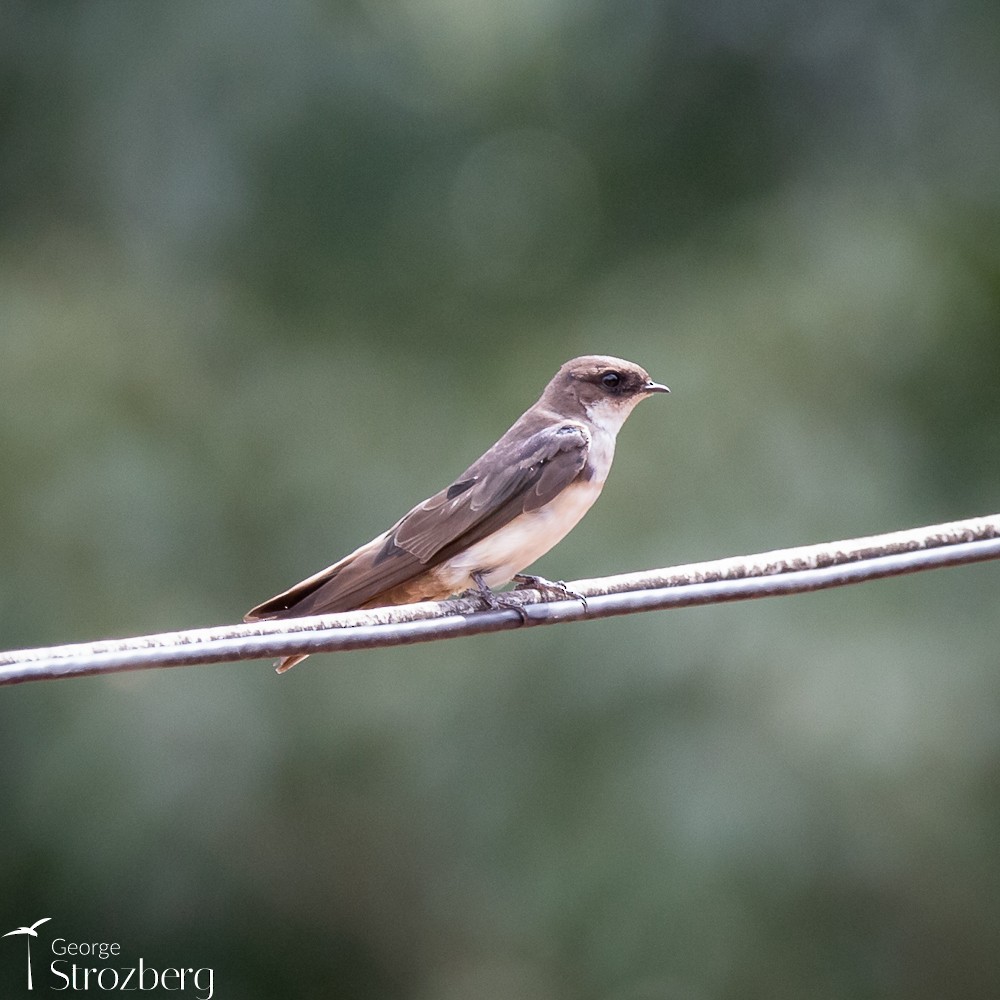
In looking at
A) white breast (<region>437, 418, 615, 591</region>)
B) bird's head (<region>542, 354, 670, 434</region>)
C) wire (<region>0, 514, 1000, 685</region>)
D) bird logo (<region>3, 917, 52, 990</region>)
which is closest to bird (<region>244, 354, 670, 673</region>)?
white breast (<region>437, 418, 615, 591</region>)

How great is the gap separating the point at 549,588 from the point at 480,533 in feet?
1.34

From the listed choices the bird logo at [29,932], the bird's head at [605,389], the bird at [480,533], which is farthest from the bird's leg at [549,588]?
the bird logo at [29,932]

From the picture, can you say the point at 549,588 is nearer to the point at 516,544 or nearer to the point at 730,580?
the point at 516,544

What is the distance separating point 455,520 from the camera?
169 inches

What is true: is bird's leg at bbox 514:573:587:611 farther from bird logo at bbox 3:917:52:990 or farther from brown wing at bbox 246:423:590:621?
bird logo at bbox 3:917:52:990

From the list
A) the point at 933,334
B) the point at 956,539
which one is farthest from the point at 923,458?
the point at 956,539

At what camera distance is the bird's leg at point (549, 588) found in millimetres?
3277

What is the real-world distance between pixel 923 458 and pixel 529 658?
8.01ft

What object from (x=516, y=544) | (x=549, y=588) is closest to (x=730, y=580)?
(x=549, y=588)

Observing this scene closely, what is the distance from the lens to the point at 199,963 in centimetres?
816

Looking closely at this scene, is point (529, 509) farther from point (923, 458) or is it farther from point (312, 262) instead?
point (312, 262)

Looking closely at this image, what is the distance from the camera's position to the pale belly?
4.25 m

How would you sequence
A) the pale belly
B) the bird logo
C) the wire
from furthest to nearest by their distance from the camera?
the bird logo → the pale belly → the wire

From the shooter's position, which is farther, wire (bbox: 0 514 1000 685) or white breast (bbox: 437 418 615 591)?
white breast (bbox: 437 418 615 591)
